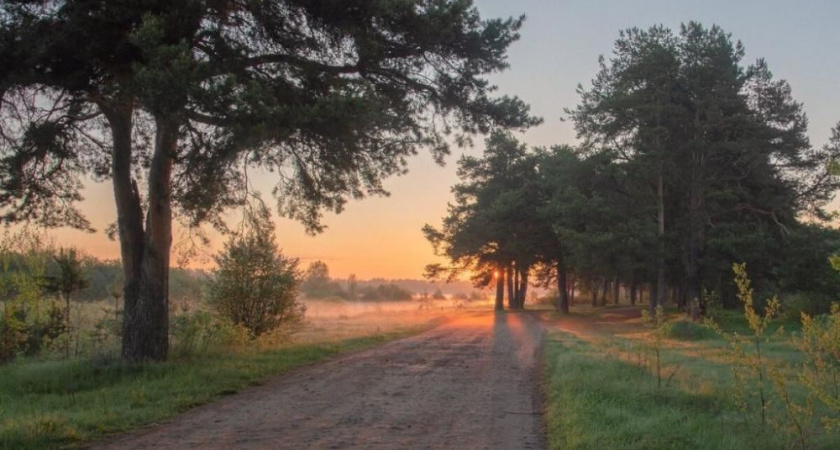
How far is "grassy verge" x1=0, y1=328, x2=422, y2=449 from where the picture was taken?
7914mm

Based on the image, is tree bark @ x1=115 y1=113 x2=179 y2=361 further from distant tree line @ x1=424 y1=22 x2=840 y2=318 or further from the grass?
distant tree line @ x1=424 y1=22 x2=840 y2=318

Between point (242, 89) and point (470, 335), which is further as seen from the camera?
point (470, 335)

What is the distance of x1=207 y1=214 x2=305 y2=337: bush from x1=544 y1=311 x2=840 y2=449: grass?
30.3 ft

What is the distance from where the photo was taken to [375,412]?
932cm

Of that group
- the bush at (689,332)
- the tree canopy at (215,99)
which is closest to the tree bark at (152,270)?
the tree canopy at (215,99)

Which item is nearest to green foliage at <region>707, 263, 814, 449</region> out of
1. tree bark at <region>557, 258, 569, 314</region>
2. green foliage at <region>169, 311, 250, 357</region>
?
green foliage at <region>169, 311, 250, 357</region>

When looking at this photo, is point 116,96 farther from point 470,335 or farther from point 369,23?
point 470,335

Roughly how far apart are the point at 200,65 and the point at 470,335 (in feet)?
56.5

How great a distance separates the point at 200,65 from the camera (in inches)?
415

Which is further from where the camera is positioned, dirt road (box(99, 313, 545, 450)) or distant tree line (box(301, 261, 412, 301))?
distant tree line (box(301, 261, 412, 301))

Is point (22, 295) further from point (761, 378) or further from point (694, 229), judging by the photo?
point (694, 229)

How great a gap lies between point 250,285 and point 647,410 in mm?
14015

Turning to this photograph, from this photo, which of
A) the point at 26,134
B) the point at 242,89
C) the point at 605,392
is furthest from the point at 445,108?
the point at 26,134

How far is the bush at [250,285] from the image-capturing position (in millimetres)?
19906
